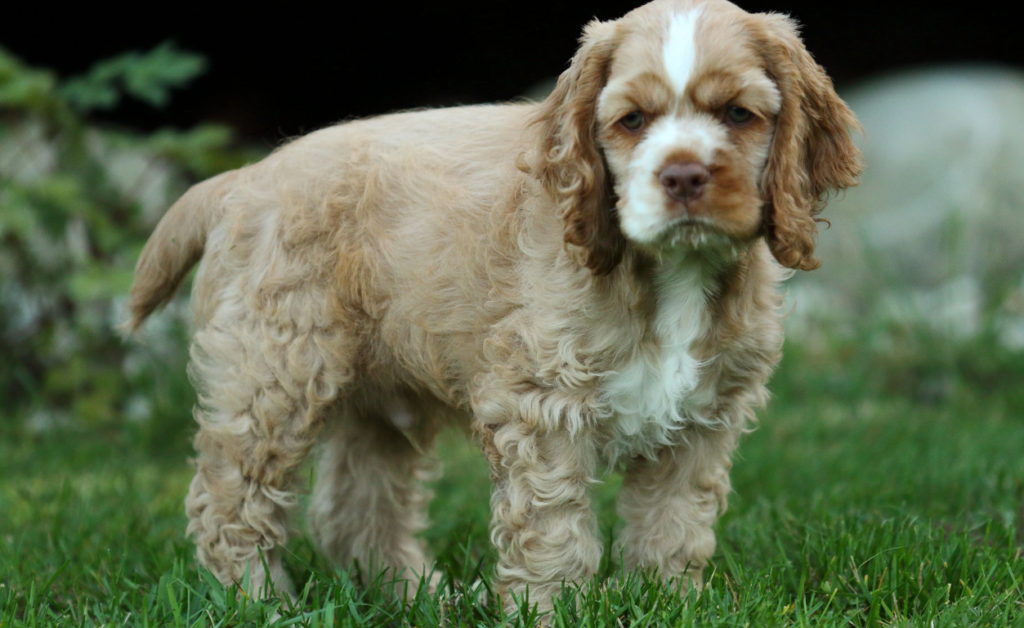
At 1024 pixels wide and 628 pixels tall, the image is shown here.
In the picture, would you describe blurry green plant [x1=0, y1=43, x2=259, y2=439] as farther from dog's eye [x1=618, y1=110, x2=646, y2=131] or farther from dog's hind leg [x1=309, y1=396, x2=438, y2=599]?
dog's eye [x1=618, y1=110, x2=646, y2=131]

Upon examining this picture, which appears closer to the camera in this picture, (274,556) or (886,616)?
(886,616)

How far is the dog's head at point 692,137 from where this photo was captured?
9.70 feet

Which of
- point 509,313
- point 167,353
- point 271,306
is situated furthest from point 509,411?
point 167,353

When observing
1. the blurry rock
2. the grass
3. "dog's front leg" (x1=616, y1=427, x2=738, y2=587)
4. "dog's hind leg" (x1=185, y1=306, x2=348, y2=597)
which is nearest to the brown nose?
"dog's front leg" (x1=616, y1=427, x2=738, y2=587)

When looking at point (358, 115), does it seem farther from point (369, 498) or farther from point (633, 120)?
point (633, 120)

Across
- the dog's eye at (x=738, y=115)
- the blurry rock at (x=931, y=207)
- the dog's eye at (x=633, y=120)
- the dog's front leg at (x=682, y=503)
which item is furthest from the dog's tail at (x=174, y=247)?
the blurry rock at (x=931, y=207)

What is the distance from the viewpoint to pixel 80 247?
7.57 metres

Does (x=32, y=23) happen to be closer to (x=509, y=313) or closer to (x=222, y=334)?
(x=222, y=334)

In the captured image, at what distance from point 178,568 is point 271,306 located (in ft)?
3.19

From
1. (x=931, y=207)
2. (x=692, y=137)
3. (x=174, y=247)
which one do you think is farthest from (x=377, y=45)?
(x=692, y=137)

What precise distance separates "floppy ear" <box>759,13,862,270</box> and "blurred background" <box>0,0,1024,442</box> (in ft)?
10.9

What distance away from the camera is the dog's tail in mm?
4242

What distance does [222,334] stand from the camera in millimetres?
3990

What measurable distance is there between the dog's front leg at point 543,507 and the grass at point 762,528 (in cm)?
11
